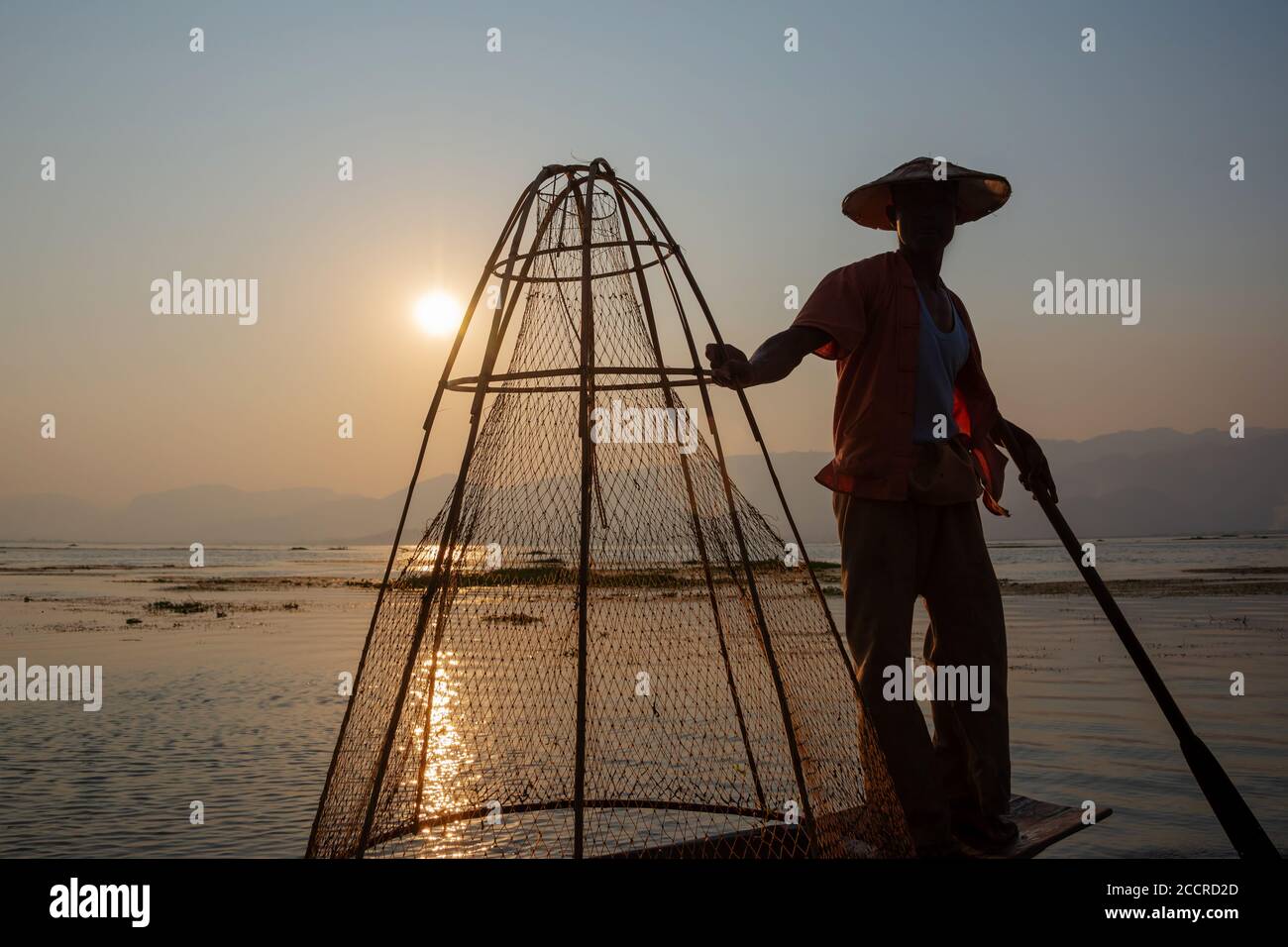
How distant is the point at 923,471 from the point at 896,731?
2.64ft

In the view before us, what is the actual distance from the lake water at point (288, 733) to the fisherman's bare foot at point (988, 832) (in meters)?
A: 1.59

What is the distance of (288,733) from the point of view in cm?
725

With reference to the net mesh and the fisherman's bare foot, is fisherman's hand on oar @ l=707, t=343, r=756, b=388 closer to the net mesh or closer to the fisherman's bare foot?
the net mesh

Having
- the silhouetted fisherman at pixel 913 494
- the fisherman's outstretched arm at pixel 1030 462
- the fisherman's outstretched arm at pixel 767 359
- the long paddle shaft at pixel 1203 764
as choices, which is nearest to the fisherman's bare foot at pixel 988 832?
the silhouetted fisherman at pixel 913 494

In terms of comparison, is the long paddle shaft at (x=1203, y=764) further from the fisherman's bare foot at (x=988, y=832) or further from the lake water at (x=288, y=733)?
the lake water at (x=288, y=733)

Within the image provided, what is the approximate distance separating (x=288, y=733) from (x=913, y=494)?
535 cm

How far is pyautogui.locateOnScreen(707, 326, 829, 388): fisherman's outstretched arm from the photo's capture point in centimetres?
312

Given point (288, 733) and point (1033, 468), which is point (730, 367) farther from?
point (288, 733)

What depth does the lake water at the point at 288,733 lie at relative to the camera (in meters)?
5.05

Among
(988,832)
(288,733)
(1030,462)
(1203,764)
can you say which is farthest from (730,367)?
(288,733)

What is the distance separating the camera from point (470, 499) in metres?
3.95

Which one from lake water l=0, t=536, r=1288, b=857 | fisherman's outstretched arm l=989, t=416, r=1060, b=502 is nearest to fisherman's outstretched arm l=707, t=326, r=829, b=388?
fisherman's outstretched arm l=989, t=416, r=1060, b=502
